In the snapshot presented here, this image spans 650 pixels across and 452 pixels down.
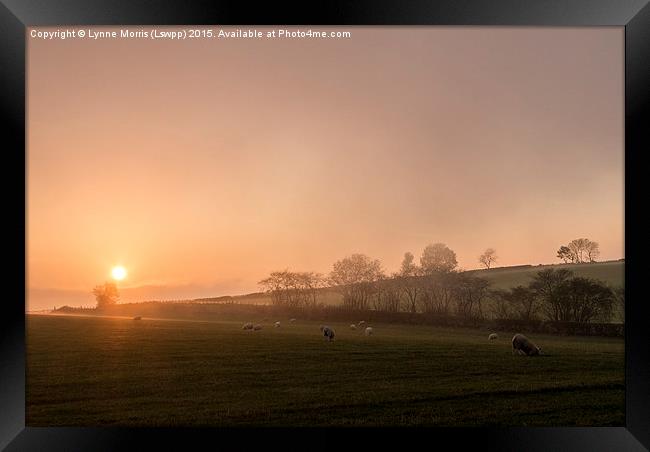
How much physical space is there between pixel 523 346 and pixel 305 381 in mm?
4384

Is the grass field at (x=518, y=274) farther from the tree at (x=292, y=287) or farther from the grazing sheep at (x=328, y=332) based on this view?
the grazing sheep at (x=328, y=332)

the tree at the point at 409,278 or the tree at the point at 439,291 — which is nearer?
the tree at the point at 409,278

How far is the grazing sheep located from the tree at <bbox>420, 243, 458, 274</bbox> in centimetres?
277

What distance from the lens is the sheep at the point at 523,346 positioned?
8.38m

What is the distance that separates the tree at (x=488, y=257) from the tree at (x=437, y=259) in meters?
0.48

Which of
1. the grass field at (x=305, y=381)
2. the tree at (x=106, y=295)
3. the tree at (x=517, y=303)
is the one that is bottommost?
the grass field at (x=305, y=381)

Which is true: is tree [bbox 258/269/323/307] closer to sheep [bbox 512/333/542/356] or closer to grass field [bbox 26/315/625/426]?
grass field [bbox 26/315/625/426]

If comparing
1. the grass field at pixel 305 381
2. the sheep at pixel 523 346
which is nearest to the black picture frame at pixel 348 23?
the grass field at pixel 305 381

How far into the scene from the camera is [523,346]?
854cm

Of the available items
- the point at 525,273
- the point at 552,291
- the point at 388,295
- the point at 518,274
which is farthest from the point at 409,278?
the point at 552,291

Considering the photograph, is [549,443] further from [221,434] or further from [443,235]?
[221,434]

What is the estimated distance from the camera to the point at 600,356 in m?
7.53

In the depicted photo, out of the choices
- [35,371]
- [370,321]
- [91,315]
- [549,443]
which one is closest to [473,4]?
[549,443]

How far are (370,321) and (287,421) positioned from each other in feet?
14.2
